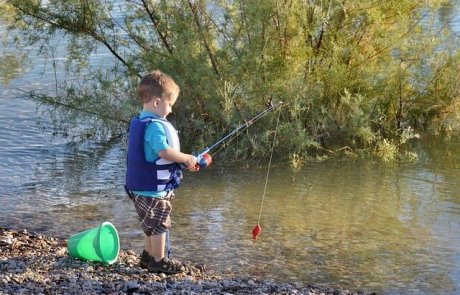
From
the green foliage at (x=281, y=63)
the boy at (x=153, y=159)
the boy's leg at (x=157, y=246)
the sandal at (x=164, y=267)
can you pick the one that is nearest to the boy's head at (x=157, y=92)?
the boy at (x=153, y=159)

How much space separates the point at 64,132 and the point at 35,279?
6.66m

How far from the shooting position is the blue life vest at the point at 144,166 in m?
6.00

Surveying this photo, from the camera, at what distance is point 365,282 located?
6.59m

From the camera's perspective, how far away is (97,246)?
6.23 meters

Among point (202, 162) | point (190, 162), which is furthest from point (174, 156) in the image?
point (202, 162)

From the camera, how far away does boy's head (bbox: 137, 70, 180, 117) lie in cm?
600

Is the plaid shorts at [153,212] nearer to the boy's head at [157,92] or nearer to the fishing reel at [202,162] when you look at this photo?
the fishing reel at [202,162]

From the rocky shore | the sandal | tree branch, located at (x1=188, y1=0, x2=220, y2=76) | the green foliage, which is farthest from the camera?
tree branch, located at (x1=188, y1=0, x2=220, y2=76)

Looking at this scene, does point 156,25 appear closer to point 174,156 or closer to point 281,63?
point 281,63

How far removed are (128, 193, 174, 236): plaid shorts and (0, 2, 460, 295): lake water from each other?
3.21 feet

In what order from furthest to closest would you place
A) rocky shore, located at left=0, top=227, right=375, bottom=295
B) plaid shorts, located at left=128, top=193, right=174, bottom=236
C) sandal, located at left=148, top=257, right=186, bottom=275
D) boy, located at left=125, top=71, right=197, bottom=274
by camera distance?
sandal, located at left=148, top=257, right=186, bottom=275
plaid shorts, located at left=128, top=193, right=174, bottom=236
boy, located at left=125, top=71, right=197, bottom=274
rocky shore, located at left=0, top=227, right=375, bottom=295

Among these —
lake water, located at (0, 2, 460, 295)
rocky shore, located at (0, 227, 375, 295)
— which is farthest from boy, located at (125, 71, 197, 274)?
lake water, located at (0, 2, 460, 295)

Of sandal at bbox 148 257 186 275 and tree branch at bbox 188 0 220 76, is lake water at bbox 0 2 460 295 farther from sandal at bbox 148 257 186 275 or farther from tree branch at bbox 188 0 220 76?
tree branch at bbox 188 0 220 76

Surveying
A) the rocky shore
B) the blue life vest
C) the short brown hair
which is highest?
the short brown hair
